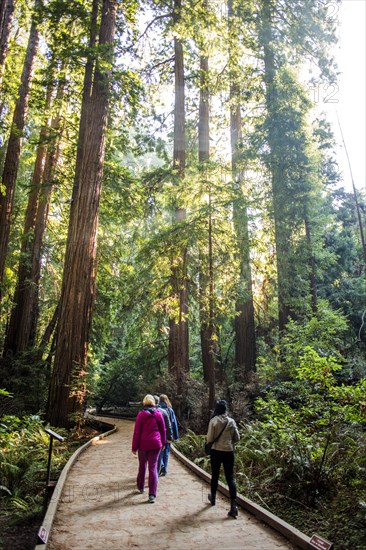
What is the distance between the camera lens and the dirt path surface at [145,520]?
4.46 m

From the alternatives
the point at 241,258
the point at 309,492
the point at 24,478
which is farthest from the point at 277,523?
the point at 241,258

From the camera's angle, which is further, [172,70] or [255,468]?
[172,70]

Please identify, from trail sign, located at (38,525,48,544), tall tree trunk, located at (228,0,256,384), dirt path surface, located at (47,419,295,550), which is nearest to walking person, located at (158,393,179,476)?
dirt path surface, located at (47,419,295,550)

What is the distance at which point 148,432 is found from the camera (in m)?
6.52

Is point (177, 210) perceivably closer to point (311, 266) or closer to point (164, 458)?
point (311, 266)

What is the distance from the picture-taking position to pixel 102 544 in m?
4.36

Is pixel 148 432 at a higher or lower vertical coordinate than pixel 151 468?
higher

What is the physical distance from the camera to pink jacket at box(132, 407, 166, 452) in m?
6.43

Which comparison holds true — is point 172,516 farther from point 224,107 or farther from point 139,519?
point 224,107

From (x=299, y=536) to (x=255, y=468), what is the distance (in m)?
3.82

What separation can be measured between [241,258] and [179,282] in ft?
7.28

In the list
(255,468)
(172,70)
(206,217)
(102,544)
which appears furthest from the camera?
(172,70)

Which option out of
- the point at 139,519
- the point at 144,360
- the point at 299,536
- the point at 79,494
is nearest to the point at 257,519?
the point at 299,536

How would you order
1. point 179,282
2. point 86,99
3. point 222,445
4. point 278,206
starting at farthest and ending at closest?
point 278,206, point 179,282, point 86,99, point 222,445
